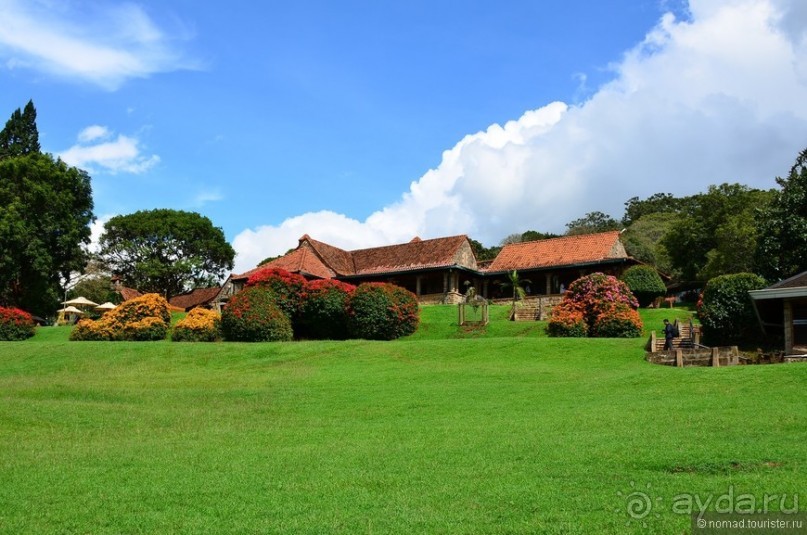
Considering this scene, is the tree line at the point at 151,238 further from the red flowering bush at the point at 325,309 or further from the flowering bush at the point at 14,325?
the red flowering bush at the point at 325,309

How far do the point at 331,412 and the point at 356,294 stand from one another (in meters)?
20.0

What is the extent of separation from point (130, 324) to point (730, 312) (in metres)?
28.7

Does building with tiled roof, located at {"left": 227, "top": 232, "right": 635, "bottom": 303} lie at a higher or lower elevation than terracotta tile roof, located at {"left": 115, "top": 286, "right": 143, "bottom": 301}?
higher

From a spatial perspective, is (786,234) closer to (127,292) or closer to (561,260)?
(561,260)

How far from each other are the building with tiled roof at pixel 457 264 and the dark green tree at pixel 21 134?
20.9 meters

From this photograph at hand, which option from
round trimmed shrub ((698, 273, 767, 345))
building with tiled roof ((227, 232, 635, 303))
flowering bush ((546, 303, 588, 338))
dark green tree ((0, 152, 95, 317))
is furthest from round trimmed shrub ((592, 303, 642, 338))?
dark green tree ((0, 152, 95, 317))

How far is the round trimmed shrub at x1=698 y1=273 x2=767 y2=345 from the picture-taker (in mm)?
28688

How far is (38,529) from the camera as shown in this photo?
24.5 ft

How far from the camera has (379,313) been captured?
3556cm

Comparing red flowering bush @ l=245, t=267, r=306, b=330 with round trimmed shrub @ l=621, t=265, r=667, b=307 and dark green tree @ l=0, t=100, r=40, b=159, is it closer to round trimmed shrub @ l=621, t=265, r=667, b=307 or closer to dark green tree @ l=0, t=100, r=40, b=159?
round trimmed shrub @ l=621, t=265, r=667, b=307

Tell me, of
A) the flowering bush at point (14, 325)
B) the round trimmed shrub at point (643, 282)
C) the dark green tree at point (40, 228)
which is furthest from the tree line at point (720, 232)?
the dark green tree at point (40, 228)

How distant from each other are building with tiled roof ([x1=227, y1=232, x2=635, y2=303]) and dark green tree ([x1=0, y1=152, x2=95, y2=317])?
37.9 ft

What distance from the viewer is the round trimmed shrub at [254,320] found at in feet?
112

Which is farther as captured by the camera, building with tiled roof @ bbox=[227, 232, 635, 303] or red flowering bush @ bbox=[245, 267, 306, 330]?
building with tiled roof @ bbox=[227, 232, 635, 303]
